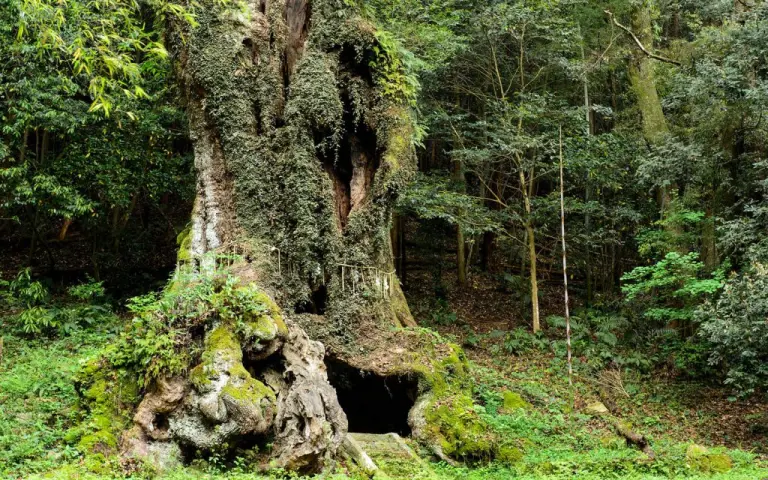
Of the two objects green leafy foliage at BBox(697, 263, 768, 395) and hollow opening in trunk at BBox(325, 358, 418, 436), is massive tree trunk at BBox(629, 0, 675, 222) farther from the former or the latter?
hollow opening in trunk at BBox(325, 358, 418, 436)

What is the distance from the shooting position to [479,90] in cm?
1972

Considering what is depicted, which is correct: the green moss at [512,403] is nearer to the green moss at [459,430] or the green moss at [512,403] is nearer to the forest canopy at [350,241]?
the forest canopy at [350,241]

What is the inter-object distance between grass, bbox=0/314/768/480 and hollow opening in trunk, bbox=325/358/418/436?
1.37 metres

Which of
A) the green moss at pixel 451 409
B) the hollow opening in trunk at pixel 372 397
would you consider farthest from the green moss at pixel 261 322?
the green moss at pixel 451 409

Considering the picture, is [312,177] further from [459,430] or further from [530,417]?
[530,417]

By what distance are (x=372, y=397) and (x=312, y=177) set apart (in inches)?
158

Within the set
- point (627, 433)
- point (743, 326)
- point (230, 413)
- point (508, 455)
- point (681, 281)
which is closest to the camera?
point (230, 413)

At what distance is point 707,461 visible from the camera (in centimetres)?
1009

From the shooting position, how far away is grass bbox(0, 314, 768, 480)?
277 inches

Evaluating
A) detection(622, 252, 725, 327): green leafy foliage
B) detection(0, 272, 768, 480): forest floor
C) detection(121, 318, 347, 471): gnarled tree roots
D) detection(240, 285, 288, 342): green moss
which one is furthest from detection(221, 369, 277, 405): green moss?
detection(622, 252, 725, 327): green leafy foliage

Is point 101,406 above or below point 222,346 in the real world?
below

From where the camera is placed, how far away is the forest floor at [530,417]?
7.25 metres

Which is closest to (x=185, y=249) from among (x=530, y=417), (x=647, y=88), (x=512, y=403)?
(x=512, y=403)

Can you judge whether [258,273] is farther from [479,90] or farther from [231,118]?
[479,90]
